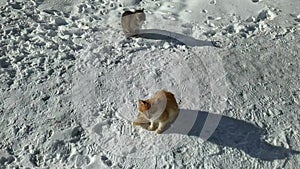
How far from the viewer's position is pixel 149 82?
308 cm

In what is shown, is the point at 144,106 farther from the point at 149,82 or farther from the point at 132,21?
the point at 132,21

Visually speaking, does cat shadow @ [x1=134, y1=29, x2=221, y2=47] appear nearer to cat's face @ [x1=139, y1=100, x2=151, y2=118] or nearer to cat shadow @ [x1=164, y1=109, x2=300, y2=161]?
cat shadow @ [x1=164, y1=109, x2=300, y2=161]

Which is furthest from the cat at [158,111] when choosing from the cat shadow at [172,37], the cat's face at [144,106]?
the cat shadow at [172,37]

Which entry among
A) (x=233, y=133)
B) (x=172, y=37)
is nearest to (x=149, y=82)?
(x=172, y=37)

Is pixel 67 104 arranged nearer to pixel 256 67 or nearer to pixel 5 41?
pixel 5 41

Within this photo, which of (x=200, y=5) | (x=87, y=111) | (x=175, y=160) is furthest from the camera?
(x=200, y=5)

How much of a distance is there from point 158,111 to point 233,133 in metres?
0.48

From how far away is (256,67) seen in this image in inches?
126

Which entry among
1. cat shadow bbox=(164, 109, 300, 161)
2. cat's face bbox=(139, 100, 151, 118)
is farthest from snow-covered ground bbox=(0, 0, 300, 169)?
cat's face bbox=(139, 100, 151, 118)

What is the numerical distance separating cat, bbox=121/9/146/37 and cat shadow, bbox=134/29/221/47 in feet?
0.19

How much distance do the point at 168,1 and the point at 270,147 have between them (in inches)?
62.2

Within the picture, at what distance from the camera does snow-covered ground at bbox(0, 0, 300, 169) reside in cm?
267

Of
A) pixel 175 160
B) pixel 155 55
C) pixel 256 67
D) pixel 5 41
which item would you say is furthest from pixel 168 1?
pixel 175 160

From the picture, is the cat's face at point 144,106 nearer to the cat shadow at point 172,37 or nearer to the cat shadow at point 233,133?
the cat shadow at point 233,133
